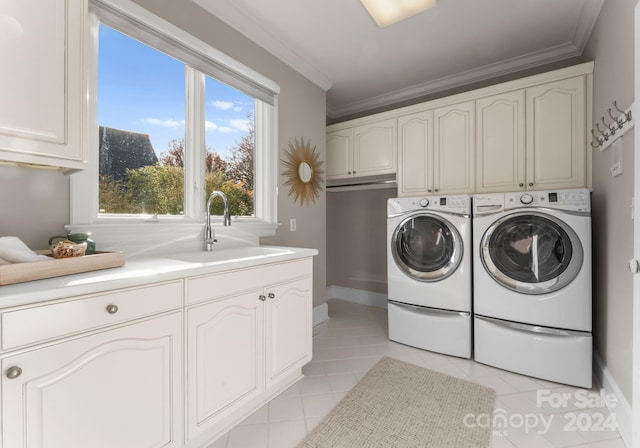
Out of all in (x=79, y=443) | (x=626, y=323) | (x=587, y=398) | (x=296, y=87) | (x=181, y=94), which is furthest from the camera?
(x=296, y=87)

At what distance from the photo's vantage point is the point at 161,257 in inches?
63.1

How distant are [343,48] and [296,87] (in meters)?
0.54

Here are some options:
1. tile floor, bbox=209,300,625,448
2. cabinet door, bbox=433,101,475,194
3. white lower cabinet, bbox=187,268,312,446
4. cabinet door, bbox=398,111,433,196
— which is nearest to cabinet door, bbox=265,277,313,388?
white lower cabinet, bbox=187,268,312,446

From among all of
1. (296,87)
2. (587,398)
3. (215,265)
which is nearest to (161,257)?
(215,265)

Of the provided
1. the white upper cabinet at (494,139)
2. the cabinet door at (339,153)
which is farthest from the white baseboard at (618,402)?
the cabinet door at (339,153)

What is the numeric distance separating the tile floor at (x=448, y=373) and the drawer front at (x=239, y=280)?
72cm

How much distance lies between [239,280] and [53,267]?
0.69 m

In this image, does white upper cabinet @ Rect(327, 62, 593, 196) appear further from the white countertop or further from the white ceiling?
the white countertop

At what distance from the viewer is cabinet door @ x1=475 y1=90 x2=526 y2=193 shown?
7.42 ft

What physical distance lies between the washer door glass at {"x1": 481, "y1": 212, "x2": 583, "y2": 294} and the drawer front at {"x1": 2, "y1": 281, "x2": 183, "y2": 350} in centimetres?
206

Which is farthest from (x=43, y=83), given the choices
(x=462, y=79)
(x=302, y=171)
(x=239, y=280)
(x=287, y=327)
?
(x=462, y=79)

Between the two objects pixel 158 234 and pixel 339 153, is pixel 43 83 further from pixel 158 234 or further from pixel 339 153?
pixel 339 153

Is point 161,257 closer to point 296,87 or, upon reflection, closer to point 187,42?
point 187,42

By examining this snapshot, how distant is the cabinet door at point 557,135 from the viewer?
205cm
